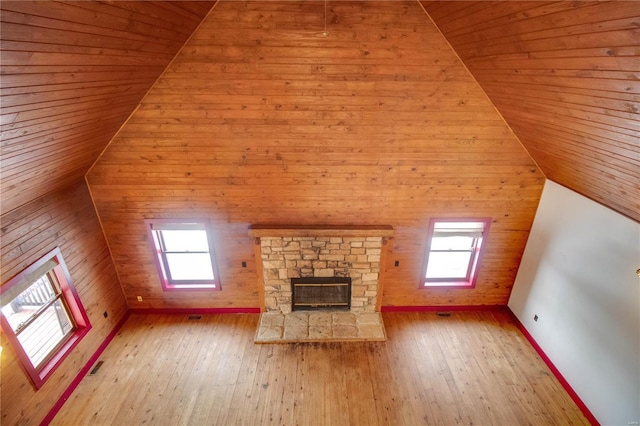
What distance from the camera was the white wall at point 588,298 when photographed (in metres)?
3.41

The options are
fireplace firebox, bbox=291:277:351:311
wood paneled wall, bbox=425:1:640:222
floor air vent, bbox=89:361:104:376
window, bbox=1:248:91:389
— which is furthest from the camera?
fireplace firebox, bbox=291:277:351:311

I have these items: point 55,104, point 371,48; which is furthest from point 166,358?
point 371,48

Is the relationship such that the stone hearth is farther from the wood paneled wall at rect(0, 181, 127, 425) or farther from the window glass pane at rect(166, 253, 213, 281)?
the wood paneled wall at rect(0, 181, 127, 425)

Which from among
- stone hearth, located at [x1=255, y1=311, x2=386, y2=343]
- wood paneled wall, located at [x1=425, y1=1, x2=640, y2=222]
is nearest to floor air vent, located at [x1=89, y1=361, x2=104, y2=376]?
stone hearth, located at [x1=255, y1=311, x2=386, y2=343]

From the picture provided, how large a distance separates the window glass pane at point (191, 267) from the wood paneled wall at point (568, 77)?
16.2 ft

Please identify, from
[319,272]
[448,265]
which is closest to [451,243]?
[448,265]

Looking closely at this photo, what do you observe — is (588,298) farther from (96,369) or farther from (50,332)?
(50,332)

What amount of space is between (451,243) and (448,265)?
0.58 meters

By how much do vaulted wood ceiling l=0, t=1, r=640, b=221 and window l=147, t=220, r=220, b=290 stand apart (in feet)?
5.02

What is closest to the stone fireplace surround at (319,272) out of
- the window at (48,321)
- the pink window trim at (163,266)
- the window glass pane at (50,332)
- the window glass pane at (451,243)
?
the pink window trim at (163,266)

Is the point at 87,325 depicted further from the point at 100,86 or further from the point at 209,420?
the point at 100,86

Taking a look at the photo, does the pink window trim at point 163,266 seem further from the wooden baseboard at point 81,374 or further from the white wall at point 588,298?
the white wall at point 588,298

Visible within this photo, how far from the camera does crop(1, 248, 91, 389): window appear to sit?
3517 mm

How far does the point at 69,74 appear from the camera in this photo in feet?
8.00
